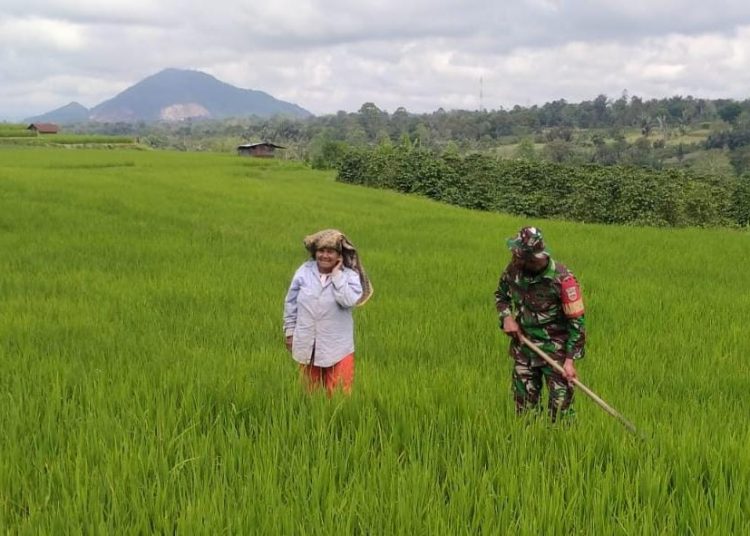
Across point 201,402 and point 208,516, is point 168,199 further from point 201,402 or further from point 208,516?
point 208,516

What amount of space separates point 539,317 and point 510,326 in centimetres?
17

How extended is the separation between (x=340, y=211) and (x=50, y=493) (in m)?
15.7

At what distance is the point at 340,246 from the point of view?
3.29 meters

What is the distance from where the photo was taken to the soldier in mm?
3211

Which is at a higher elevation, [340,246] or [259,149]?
[259,149]

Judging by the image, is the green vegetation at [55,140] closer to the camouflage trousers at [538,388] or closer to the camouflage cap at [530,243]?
the camouflage trousers at [538,388]

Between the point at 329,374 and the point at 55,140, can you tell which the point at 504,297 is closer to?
the point at 329,374

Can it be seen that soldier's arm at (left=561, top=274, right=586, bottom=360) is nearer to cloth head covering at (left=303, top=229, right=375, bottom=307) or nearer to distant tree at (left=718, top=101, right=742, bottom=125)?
cloth head covering at (left=303, top=229, right=375, bottom=307)

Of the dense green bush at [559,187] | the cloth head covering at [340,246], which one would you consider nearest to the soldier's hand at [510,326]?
the cloth head covering at [340,246]

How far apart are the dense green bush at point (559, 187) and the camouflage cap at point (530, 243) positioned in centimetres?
2839

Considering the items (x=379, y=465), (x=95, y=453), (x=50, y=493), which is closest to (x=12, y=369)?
(x=95, y=453)

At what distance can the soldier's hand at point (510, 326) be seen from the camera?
3.36m

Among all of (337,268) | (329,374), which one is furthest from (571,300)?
(329,374)

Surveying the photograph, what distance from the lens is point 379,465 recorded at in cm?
223
